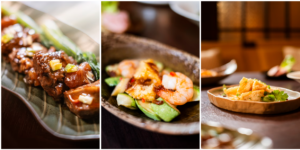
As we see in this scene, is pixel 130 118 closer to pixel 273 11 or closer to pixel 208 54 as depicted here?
pixel 208 54

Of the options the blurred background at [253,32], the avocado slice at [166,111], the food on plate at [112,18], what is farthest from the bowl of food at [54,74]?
the blurred background at [253,32]

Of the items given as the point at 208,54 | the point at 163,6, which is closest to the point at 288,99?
the point at 208,54

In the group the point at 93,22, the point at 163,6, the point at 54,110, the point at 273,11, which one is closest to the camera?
the point at 54,110

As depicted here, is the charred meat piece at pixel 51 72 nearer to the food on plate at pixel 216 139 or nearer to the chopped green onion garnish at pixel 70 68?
the chopped green onion garnish at pixel 70 68

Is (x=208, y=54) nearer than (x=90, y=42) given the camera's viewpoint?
No

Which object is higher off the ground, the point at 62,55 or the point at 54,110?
the point at 62,55
